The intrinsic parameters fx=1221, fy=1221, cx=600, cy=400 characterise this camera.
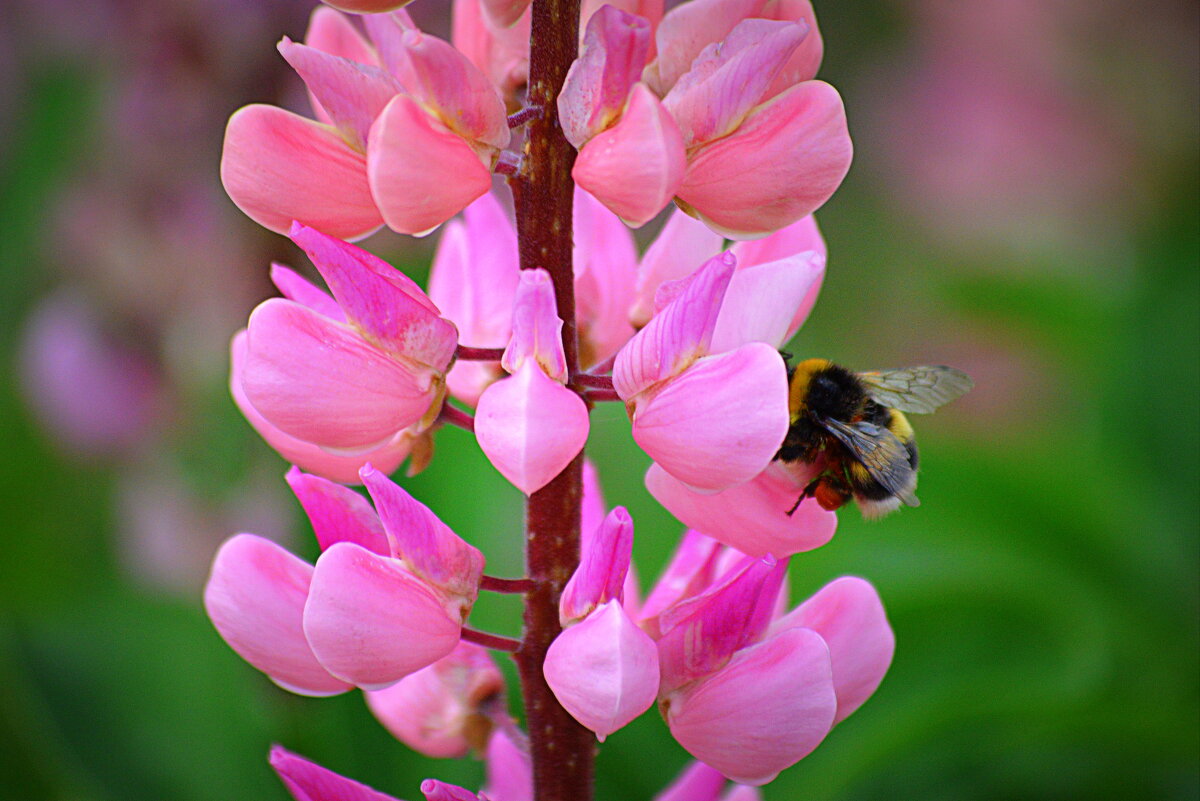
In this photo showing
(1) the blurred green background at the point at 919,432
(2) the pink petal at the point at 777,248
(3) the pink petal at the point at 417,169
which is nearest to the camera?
(3) the pink petal at the point at 417,169

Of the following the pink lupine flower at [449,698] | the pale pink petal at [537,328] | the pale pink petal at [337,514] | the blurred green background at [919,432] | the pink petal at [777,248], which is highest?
the pale pink petal at [537,328]

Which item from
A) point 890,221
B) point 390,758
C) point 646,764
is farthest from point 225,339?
point 890,221

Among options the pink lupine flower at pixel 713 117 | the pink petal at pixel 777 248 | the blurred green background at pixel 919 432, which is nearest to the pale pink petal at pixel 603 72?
the pink lupine flower at pixel 713 117

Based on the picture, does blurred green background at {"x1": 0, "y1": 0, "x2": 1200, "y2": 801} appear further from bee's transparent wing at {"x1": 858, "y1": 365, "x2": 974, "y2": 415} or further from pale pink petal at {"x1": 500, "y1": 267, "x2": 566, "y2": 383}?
pale pink petal at {"x1": 500, "y1": 267, "x2": 566, "y2": 383}

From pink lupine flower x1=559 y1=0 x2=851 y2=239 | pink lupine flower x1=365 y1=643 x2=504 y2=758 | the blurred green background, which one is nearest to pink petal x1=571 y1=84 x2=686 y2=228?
pink lupine flower x1=559 y1=0 x2=851 y2=239

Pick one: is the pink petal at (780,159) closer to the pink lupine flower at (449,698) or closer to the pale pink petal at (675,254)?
the pale pink petal at (675,254)

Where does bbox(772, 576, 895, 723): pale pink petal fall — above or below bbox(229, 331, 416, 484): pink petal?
below
